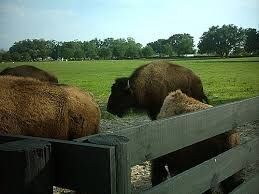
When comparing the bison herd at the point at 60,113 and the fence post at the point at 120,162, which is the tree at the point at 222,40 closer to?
the bison herd at the point at 60,113

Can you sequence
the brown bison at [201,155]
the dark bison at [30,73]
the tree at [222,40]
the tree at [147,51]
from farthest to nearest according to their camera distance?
1. the tree at [222,40]
2. the tree at [147,51]
3. the dark bison at [30,73]
4. the brown bison at [201,155]

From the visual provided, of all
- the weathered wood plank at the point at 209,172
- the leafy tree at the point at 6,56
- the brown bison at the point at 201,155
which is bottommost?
the brown bison at the point at 201,155

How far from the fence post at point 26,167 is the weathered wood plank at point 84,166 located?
0.07 meters

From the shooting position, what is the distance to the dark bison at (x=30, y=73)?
518cm

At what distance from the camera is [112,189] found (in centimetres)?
163

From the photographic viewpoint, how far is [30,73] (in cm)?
532

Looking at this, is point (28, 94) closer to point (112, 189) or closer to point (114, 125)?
point (112, 189)

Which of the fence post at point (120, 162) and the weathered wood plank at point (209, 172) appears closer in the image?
the fence post at point (120, 162)

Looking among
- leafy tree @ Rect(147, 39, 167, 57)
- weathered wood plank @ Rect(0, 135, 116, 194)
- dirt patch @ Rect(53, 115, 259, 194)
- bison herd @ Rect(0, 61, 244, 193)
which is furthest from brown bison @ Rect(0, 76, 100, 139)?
weathered wood plank @ Rect(0, 135, 116, 194)

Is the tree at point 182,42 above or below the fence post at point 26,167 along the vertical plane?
above

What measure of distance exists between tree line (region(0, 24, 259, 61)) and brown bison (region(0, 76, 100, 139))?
102cm

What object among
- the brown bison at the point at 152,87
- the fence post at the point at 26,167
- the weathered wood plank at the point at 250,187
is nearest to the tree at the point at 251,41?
the weathered wood plank at the point at 250,187

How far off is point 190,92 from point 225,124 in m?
8.36

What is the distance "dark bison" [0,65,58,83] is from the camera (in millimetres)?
5184
